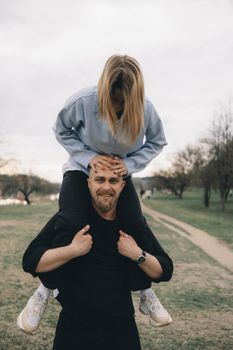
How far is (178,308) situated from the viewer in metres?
7.45

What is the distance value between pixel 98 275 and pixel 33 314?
62 centimetres

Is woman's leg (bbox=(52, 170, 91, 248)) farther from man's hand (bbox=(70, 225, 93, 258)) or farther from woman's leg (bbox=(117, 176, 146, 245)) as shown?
woman's leg (bbox=(117, 176, 146, 245))

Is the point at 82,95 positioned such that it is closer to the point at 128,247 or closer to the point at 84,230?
the point at 84,230

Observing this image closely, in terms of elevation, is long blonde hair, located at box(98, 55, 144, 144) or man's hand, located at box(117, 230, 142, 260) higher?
long blonde hair, located at box(98, 55, 144, 144)

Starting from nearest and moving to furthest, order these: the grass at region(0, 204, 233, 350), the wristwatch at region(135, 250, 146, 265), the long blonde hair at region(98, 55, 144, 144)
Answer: the long blonde hair at region(98, 55, 144, 144) < the wristwatch at region(135, 250, 146, 265) < the grass at region(0, 204, 233, 350)

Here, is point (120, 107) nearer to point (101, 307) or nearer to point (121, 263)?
point (121, 263)

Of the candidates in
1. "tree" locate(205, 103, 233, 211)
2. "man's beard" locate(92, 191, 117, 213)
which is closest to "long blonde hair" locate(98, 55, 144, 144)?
"man's beard" locate(92, 191, 117, 213)

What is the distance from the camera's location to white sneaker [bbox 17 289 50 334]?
116 inches

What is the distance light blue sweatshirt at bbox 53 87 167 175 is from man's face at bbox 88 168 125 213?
0.54 ft

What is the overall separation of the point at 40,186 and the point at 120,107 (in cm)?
8364

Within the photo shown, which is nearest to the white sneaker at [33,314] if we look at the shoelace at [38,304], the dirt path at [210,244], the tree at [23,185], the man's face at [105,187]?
the shoelace at [38,304]

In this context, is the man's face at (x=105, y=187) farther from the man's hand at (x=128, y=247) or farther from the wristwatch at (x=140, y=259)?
the wristwatch at (x=140, y=259)

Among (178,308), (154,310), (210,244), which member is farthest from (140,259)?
(210,244)

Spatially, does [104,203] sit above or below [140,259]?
above
